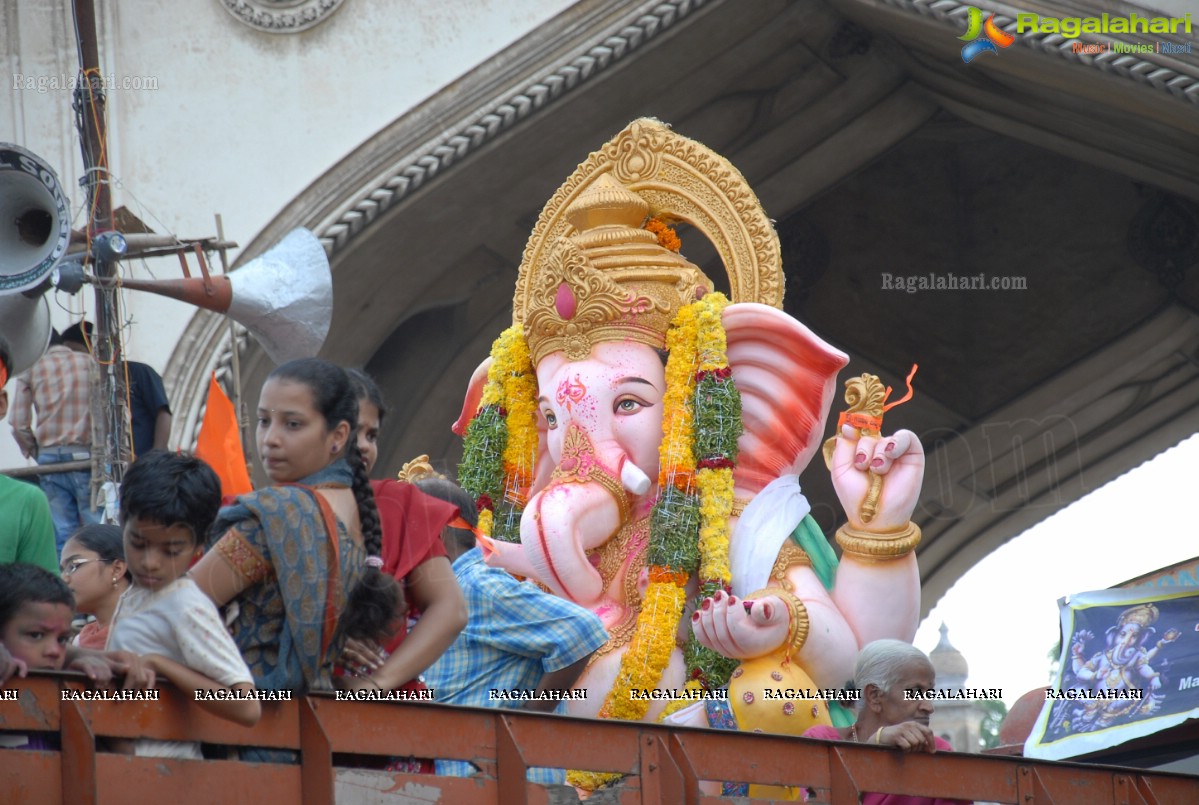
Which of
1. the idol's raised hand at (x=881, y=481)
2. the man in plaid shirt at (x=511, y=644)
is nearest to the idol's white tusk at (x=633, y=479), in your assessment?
the idol's raised hand at (x=881, y=481)

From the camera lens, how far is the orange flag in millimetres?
6527

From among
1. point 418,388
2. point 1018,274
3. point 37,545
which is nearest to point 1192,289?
point 1018,274

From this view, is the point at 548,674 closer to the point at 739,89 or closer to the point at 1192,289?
the point at 739,89

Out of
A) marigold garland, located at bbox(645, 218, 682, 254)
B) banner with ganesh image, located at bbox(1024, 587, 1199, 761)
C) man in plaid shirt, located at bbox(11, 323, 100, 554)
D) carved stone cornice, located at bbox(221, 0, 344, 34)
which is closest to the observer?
banner with ganesh image, located at bbox(1024, 587, 1199, 761)

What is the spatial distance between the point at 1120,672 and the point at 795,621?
3.31 feet

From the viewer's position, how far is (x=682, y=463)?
642 centimetres

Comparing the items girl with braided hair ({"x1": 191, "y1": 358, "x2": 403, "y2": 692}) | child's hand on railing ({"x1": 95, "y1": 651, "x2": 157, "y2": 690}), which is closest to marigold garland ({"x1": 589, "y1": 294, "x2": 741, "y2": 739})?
girl with braided hair ({"x1": 191, "y1": 358, "x2": 403, "y2": 692})

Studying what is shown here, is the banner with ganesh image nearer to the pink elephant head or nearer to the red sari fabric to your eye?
the pink elephant head

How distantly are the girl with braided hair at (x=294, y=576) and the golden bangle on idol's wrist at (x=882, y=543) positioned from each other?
8.61 ft

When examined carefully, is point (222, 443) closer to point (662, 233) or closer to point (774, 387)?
point (662, 233)

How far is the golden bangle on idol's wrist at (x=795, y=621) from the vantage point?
19.7 feet

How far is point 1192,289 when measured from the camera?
12.0 metres

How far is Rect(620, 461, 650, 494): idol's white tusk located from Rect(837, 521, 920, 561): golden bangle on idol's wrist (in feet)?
2.25

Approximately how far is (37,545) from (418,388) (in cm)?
694
